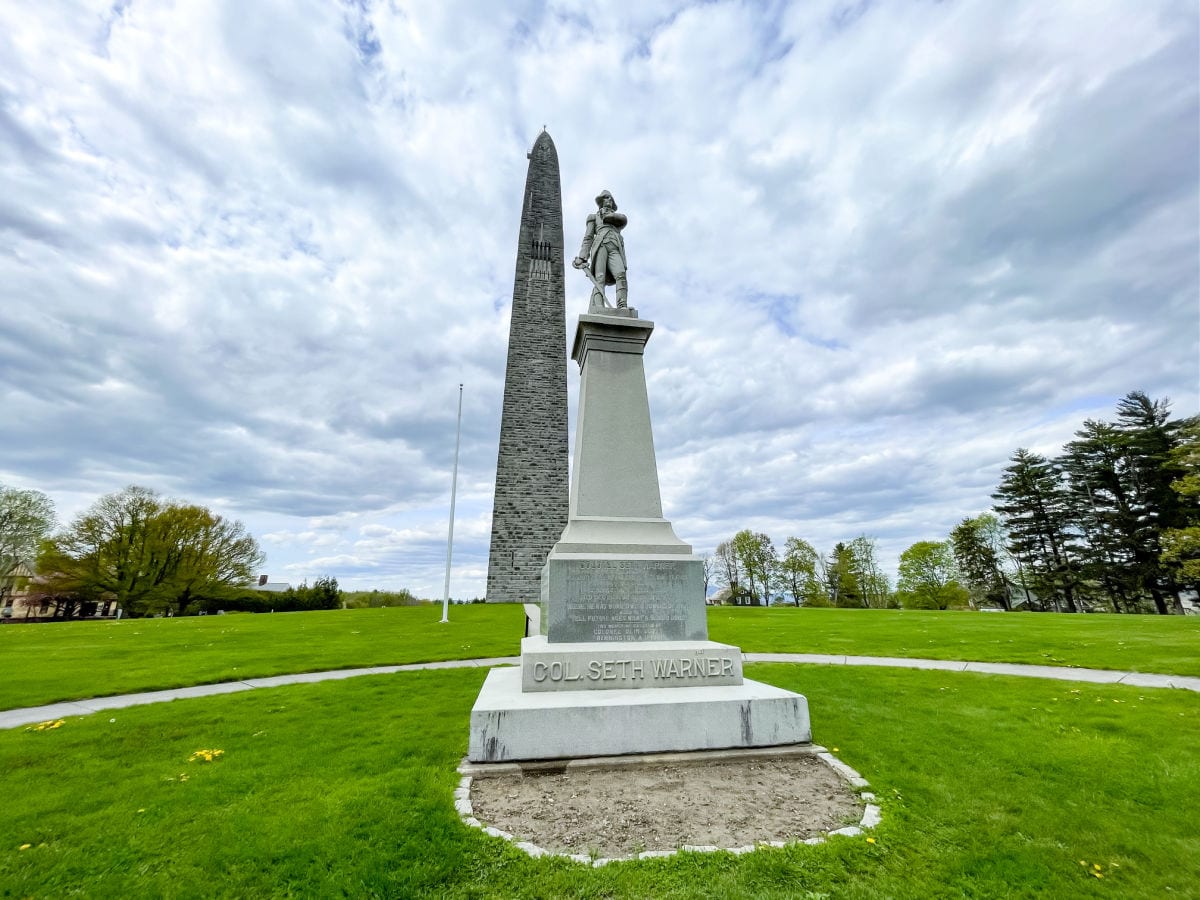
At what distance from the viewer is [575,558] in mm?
5484

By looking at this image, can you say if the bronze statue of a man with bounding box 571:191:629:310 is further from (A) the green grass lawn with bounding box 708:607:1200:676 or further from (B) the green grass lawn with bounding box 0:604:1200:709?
(A) the green grass lawn with bounding box 708:607:1200:676

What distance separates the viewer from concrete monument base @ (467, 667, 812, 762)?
4211 millimetres

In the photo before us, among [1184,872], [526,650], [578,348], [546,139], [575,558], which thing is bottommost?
[1184,872]

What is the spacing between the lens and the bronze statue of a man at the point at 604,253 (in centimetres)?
729

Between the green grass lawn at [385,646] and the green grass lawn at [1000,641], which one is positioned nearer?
the green grass lawn at [385,646]

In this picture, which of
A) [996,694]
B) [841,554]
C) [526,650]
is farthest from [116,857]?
[841,554]

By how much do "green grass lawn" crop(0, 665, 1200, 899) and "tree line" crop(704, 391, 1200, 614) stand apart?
82.1 ft

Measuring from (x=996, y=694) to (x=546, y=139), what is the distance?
125 feet

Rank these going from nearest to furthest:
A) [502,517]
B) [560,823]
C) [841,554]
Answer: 1. [560,823]
2. [502,517]
3. [841,554]

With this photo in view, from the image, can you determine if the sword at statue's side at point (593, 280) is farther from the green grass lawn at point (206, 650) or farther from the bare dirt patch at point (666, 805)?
the green grass lawn at point (206, 650)

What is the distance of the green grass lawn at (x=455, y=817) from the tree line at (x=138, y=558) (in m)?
33.8

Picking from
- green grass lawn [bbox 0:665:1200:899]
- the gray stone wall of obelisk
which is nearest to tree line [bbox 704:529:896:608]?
the gray stone wall of obelisk

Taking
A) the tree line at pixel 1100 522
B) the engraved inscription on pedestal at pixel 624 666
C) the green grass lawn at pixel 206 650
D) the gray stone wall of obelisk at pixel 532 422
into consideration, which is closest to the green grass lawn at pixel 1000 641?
the green grass lawn at pixel 206 650

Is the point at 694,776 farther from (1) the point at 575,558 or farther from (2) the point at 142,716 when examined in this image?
(2) the point at 142,716
